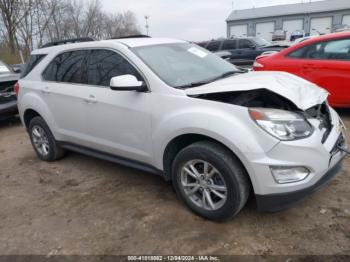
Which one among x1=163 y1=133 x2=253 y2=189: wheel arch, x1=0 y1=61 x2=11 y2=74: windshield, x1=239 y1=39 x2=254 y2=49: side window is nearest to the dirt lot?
x1=163 y1=133 x2=253 y2=189: wheel arch

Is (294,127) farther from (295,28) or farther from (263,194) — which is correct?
(295,28)

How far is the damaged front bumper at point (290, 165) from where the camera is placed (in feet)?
8.50

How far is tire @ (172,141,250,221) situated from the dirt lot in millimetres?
150

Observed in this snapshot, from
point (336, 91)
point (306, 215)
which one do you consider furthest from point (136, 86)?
point (336, 91)

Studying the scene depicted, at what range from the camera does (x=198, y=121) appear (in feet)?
9.43

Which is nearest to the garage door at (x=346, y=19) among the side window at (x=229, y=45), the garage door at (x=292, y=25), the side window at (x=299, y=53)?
the garage door at (x=292, y=25)

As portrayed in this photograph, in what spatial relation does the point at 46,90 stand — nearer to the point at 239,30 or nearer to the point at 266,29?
the point at 266,29

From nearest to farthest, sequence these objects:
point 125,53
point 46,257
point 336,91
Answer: point 46,257 → point 125,53 → point 336,91

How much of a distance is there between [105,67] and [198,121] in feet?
4.88

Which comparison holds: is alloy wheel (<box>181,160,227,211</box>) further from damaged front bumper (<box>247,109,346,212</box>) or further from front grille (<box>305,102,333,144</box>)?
front grille (<box>305,102,333,144</box>)

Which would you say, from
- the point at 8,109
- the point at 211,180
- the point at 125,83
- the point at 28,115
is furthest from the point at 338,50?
the point at 8,109

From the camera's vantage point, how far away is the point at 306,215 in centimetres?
309

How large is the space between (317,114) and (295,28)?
47.3 metres

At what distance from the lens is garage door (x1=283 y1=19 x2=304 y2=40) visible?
45375 mm
